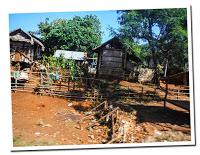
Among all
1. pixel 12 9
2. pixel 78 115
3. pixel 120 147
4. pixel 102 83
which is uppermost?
pixel 12 9

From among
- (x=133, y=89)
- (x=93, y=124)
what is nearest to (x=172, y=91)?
(x=133, y=89)

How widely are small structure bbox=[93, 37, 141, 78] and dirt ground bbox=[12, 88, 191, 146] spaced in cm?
76

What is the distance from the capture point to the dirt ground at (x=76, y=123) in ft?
17.2

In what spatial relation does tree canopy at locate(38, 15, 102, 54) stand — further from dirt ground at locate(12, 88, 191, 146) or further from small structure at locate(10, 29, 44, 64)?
dirt ground at locate(12, 88, 191, 146)

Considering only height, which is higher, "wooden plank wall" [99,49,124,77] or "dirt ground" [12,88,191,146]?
"wooden plank wall" [99,49,124,77]

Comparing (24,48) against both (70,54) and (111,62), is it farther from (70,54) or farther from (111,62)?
(111,62)

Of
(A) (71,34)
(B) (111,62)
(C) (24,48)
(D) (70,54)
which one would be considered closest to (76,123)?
(D) (70,54)

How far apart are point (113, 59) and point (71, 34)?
→ 141cm

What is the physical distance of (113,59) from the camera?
733cm

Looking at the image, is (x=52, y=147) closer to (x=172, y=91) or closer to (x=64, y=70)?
(x=64, y=70)

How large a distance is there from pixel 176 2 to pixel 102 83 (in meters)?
2.10

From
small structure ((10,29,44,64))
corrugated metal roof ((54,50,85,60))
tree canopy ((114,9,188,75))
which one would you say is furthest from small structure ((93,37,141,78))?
small structure ((10,29,44,64))

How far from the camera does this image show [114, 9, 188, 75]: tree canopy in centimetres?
557

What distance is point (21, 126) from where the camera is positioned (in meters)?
5.26
